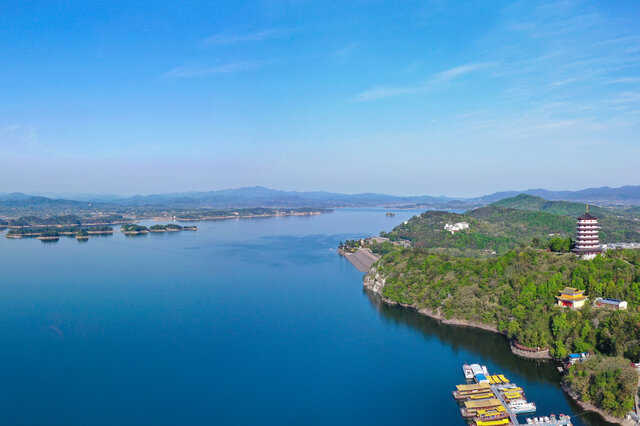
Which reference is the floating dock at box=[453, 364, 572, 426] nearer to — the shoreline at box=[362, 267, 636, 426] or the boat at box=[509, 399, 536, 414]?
the boat at box=[509, 399, 536, 414]

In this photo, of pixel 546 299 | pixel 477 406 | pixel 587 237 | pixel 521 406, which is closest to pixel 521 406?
pixel 521 406

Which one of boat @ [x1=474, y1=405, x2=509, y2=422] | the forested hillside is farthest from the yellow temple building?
the forested hillside

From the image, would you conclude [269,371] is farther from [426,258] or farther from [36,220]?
[36,220]

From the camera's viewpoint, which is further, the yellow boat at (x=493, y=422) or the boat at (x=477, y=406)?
the boat at (x=477, y=406)

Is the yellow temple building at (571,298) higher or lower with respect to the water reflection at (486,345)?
higher

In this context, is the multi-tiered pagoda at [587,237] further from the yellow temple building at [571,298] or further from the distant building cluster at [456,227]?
the distant building cluster at [456,227]

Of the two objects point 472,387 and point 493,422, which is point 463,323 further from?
point 493,422

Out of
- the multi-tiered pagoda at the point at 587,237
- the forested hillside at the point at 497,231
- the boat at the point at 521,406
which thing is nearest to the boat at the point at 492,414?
the boat at the point at 521,406
